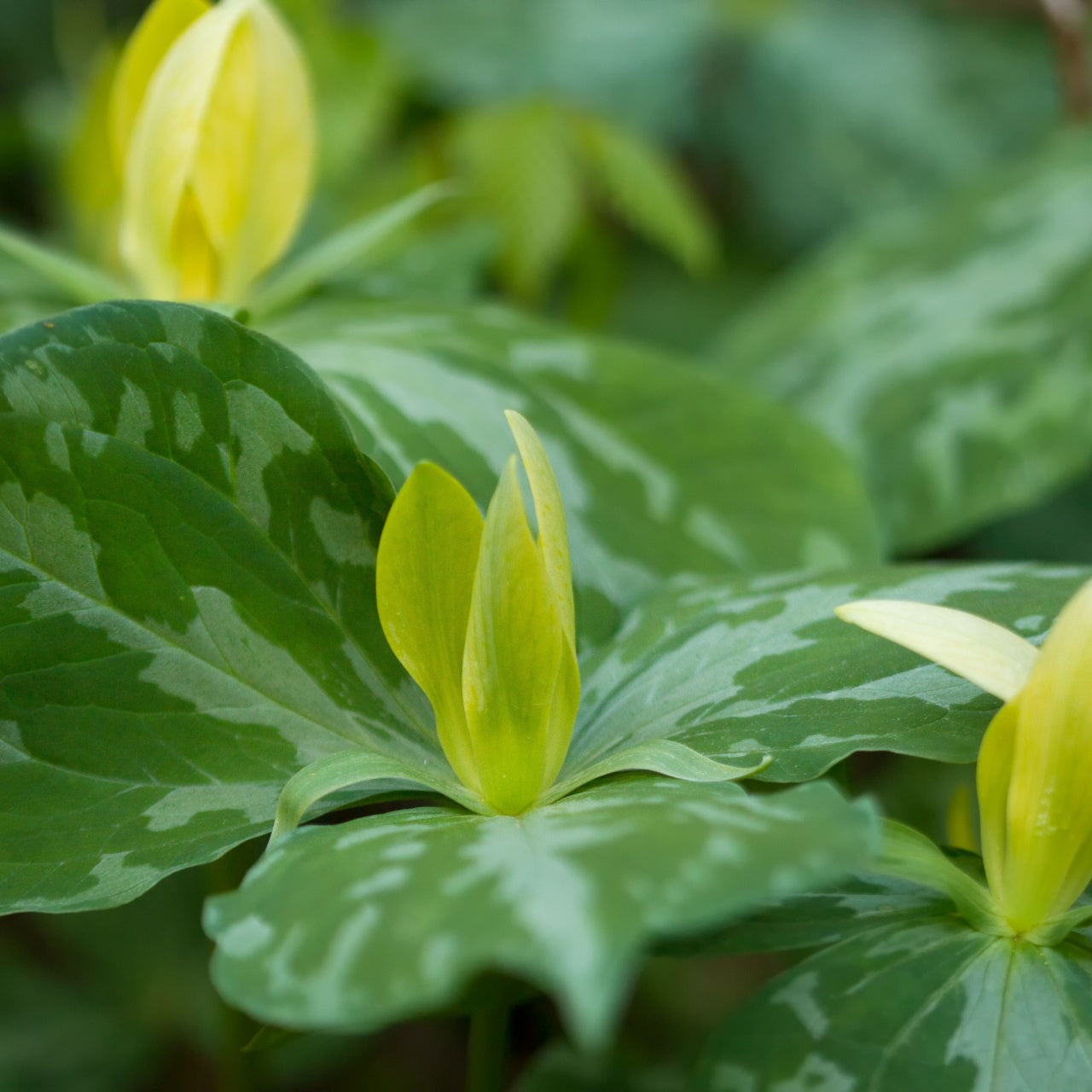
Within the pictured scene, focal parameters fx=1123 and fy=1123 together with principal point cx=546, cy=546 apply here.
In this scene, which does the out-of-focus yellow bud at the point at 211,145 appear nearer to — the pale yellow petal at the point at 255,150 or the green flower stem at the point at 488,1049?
the pale yellow petal at the point at 255,150

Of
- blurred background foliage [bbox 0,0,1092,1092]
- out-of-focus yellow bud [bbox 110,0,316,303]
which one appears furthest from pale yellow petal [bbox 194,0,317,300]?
blurred background foliage [bbox 0,0,1092,1092]

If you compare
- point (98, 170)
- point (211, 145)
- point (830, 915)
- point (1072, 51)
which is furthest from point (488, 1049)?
point (1072, 51)

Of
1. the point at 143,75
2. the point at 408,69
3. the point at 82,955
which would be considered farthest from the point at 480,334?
the point at 408,69

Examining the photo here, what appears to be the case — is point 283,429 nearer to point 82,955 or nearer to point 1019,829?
point 1019,829

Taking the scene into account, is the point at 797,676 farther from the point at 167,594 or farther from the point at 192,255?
the point at 192,255

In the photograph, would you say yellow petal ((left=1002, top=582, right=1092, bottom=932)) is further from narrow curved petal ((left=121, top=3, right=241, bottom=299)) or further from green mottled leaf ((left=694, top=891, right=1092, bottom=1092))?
narrow curved petal ((left=121, top=3, right=241, bottom=299))

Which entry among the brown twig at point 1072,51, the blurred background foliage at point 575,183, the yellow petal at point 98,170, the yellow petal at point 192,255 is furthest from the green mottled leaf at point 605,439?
the brown twig at point 1072,51
